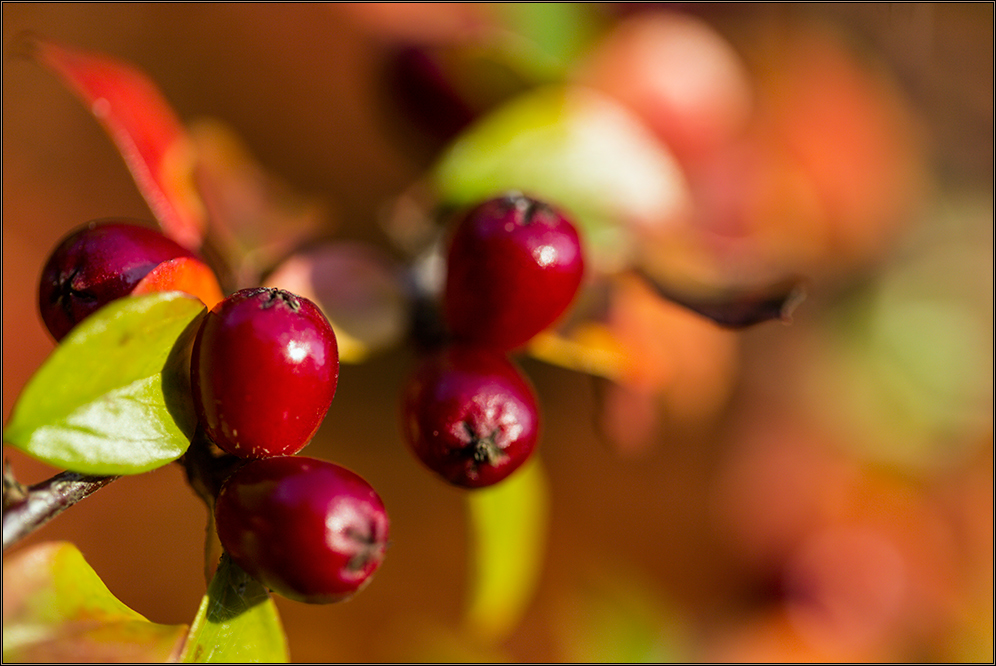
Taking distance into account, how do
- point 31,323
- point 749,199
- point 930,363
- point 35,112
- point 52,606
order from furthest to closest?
point 930,363
point 35,112
point 31,323
point 749,199
point 52,606

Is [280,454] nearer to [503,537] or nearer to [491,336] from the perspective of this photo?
[491,336]

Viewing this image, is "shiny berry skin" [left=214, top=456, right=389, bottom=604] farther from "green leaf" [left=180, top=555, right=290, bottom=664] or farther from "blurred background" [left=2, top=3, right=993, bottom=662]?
"blurred background" [left=2, top=3, right=993, bottom=662]

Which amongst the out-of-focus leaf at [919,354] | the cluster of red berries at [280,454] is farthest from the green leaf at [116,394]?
the out-of-focus leaf at [919,354]

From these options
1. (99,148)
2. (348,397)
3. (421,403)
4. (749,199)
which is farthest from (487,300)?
(99,148)

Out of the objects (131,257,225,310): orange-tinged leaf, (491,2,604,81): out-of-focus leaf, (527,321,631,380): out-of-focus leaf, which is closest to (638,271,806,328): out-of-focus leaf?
(527,321,631,380): out-of-focus leaf

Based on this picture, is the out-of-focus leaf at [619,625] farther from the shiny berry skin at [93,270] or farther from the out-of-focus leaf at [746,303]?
the shiny berry skin at [93,270]

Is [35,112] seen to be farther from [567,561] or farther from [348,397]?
[567,561]

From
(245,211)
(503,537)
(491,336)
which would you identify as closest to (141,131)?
(245,211)
